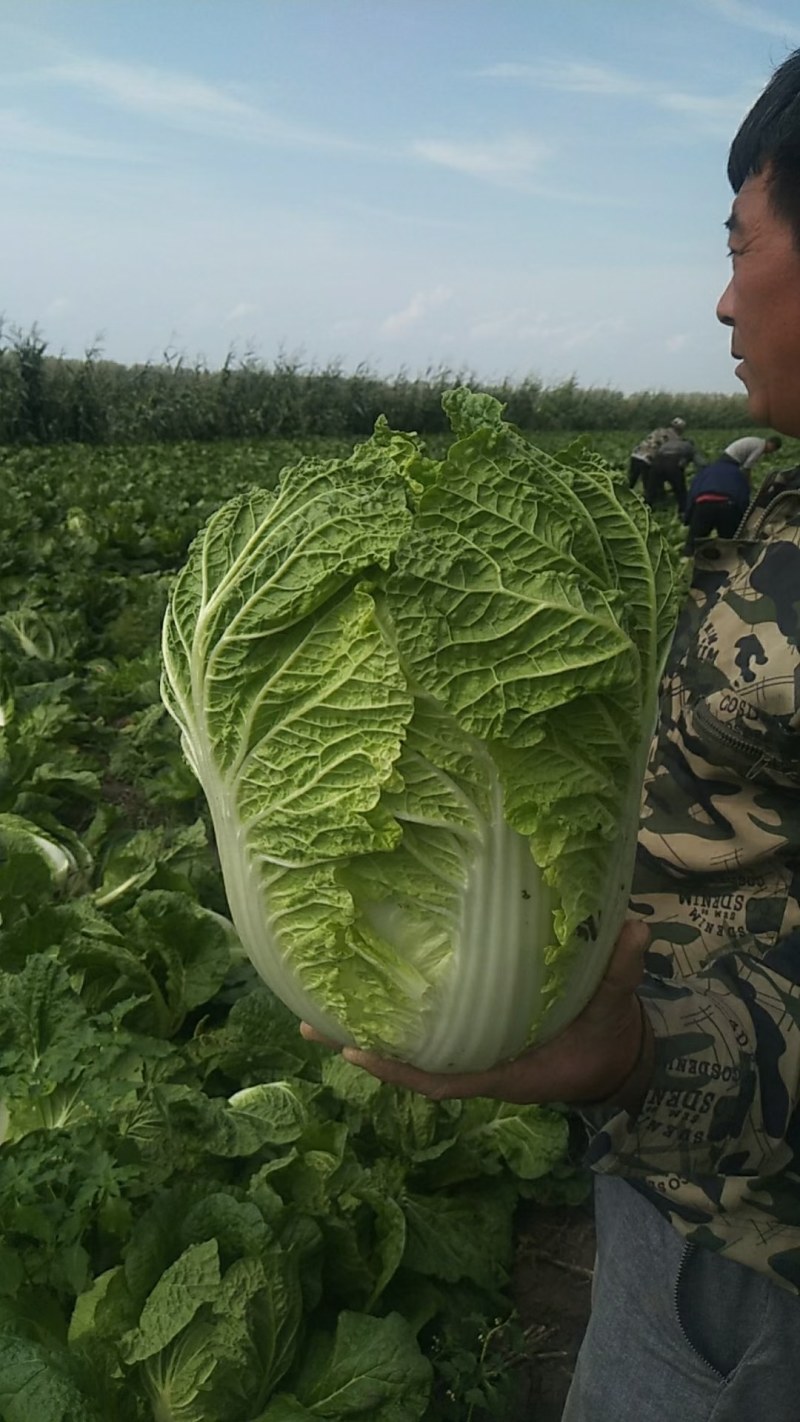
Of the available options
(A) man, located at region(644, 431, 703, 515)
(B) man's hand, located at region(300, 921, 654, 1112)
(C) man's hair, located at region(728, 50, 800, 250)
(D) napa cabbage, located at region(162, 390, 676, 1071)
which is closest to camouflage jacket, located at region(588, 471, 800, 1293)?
(B) man's hand, located at region(300, 921, 654, 1112)

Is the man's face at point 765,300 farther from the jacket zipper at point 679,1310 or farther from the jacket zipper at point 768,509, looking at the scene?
the jacket zipper at point 679,1310

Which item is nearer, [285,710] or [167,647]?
[285,710]

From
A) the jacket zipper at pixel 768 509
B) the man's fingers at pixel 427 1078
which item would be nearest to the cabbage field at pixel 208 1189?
the man's fingers at pixel 427 1078

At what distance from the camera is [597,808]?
1619 mm

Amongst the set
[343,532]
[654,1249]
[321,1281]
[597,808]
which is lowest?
[321,1281]

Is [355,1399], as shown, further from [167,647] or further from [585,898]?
[167,647]

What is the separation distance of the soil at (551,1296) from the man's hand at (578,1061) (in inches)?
66.4

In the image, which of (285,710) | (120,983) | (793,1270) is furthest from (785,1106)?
(120,983)

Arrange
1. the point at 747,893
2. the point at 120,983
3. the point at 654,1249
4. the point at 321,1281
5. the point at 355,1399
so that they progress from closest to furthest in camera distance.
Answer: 1. the point at 747,893
2. the point at 654,1249
3. the point at 355,1399
4. the point at 321,1281
5. the point at 120,983

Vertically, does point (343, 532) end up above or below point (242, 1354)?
above

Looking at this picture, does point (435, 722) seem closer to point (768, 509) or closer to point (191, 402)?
point (768, 509)

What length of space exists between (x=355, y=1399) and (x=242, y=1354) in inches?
14.5

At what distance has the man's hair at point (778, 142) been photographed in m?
1.87

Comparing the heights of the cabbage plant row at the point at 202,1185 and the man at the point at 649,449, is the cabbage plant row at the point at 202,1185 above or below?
below
